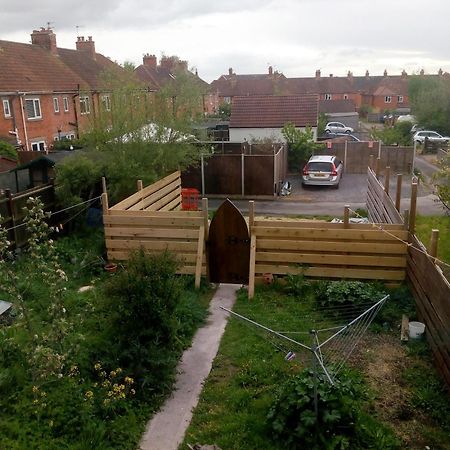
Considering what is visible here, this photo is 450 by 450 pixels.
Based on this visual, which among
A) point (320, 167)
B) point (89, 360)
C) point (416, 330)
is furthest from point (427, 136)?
point (89, 360)

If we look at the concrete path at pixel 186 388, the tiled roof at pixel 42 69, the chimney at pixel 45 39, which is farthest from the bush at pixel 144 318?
the chimney at pixel 45 39

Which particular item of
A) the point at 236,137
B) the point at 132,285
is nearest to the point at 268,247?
the point at 132,285

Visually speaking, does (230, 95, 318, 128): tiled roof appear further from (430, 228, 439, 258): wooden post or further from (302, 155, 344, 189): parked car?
(430, 228, 439, 258): wooden post

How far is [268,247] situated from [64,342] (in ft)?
14.7

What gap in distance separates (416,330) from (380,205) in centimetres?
525

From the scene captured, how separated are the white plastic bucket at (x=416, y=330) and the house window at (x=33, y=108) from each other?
77.8ft

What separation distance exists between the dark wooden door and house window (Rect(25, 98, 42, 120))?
19.9 m

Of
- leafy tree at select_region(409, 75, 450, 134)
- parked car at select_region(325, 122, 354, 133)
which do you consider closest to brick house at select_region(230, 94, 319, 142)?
parked car at select_region(325, 122, 354, 133)

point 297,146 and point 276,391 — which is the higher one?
point 297,146

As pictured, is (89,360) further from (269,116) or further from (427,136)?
(427,136)

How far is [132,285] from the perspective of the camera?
6.20 m

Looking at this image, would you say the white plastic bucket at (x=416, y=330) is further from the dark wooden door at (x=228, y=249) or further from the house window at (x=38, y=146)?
the house window at (x=38, y=146)

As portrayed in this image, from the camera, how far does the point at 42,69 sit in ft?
93.9

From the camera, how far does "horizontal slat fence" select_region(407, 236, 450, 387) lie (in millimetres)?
6051
